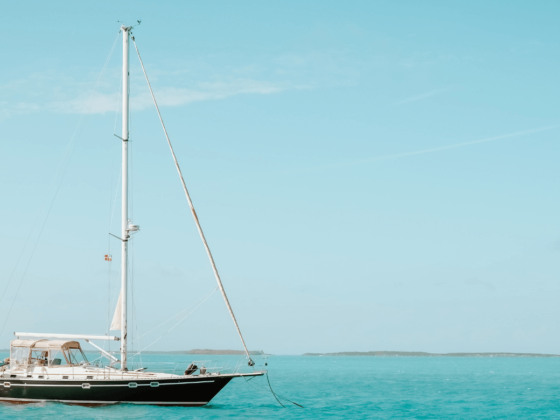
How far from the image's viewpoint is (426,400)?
5075cm

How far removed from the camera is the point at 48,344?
3550 cm

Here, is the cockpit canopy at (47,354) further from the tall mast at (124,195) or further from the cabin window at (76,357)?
the tall mast at (124,195)

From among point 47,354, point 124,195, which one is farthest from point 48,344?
point 124,195

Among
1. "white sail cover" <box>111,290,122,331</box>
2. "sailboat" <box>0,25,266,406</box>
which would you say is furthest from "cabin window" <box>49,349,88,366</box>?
"white sail cover" <box>111,290,122,331</box>

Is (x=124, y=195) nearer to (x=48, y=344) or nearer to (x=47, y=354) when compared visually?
(x=48, y=344)

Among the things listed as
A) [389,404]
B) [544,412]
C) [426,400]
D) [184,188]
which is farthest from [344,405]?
[184,188]

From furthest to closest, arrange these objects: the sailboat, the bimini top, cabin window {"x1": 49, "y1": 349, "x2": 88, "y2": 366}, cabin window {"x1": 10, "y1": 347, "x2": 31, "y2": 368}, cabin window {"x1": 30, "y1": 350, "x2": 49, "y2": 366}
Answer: cabin window {"x1": 10, "y1": 347, "x2": 31, "y2": 368}, cabin window {"x1": 30, "y1": 350, "x2": 49, "y2": 366}, the bimini top, cabin window {"x1": 49, "y1": 349, "x2": 88, "y2": 366}, the sailboat

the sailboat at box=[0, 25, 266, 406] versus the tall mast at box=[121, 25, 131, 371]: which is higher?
the tall mast at box=[121, 25, 131, 371]

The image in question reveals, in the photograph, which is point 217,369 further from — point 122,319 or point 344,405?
point 344,405

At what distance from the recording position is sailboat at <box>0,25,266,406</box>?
32.7 meters

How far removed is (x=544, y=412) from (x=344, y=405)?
45.1 feet

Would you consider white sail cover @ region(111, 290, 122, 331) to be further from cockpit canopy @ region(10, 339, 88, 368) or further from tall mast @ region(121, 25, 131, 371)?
cockpit canopy @ region(10, 339, 88, 368)

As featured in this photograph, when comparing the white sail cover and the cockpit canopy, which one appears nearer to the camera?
the white sail cover

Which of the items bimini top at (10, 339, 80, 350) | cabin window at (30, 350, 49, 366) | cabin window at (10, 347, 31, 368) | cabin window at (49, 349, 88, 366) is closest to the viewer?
cabin window at (49, 349, 88, 366)
